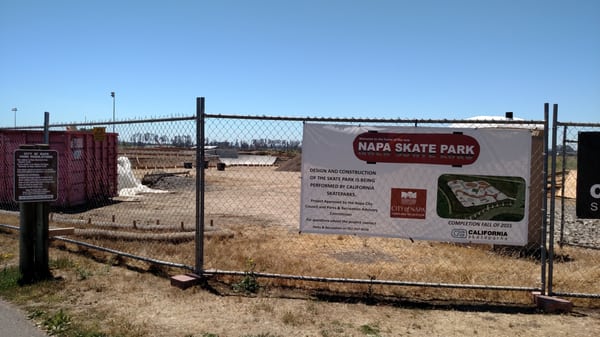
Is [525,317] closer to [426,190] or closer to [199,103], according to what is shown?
[426,190]

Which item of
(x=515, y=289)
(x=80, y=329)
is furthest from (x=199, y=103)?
(x=515, y=289)

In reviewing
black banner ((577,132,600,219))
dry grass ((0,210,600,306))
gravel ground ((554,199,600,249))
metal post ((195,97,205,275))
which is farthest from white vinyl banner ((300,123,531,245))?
gravel ground ((554,199,600,249))

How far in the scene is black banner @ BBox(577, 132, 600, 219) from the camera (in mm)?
5324

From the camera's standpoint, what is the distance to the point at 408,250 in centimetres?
894

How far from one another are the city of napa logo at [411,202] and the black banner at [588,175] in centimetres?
180

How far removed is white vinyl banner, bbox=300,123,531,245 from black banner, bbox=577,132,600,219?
2.03ft

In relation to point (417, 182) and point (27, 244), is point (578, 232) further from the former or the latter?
point (27, 244)

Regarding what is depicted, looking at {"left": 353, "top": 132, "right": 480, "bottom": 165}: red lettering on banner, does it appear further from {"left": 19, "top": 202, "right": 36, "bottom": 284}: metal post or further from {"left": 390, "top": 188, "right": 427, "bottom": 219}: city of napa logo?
{"left": 19, "top": 202, "right": 36, "bottom": 284}: metal post

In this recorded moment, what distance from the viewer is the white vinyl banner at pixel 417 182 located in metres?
5.39

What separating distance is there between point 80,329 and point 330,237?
20.7ft

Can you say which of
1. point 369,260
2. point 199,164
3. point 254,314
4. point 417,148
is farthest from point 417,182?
point 369,260

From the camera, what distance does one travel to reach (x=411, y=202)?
5.48 m

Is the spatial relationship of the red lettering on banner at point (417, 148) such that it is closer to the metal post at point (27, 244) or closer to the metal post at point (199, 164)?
the metal post at point (199, 164)

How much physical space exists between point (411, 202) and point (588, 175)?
204 centimetres
